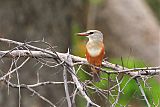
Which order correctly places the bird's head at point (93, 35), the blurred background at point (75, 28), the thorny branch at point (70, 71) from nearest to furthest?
the thorny branch at point (70, 71)
the bird's head at point (93, 35)
the blurred background at point (75, 28)

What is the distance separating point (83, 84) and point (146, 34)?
21.8 ft

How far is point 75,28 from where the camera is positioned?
303 inches

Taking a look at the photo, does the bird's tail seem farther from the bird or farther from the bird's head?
the bird's head

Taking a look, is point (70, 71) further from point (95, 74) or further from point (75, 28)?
point (75, 28)

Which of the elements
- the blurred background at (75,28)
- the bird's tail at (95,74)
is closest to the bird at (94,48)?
the bird's tail at (95,74)

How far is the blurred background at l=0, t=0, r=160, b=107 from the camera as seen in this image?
512 cm

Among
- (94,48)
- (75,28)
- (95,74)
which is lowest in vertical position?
(95,74)

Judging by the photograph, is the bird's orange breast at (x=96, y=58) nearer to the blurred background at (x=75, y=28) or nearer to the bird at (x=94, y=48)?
the bird at (x=94, y=48)

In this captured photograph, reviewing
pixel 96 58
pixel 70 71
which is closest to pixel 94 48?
pixel 96 58

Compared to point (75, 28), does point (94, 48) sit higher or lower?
lower

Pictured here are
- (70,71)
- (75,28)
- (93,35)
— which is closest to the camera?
(70,71)

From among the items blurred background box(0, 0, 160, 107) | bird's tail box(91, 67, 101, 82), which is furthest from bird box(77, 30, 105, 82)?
blurred background box(0, 0, 160, 107)

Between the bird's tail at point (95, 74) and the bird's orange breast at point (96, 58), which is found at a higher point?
the bird's orange breast at point (96, 58)

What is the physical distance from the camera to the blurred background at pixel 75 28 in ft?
16.8
